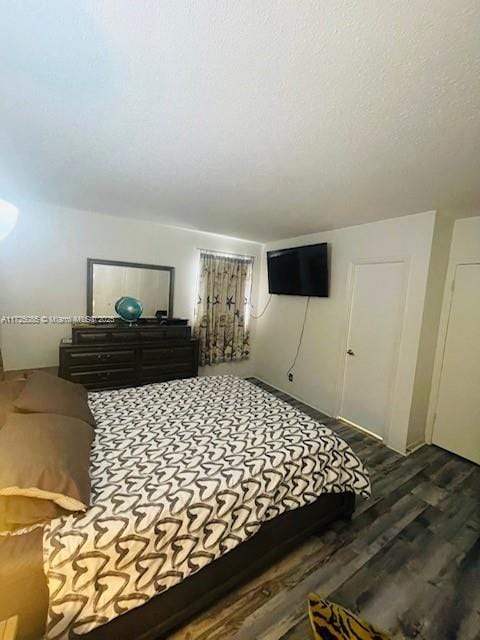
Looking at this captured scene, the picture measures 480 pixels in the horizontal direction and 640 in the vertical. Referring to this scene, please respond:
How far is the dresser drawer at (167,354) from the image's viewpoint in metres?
3.54

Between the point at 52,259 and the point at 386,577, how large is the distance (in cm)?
419

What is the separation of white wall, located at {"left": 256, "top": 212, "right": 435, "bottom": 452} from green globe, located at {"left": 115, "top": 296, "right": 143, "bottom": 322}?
2.18 m

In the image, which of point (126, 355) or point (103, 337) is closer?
point (103, 337)

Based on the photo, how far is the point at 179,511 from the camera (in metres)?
1.28

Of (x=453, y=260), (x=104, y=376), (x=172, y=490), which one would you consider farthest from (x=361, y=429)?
(x=104, y=376)

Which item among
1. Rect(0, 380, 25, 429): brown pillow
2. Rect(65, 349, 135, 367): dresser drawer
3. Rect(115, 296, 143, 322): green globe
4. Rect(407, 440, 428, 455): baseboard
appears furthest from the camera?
Rect(115, 296, 143, 322): green globe

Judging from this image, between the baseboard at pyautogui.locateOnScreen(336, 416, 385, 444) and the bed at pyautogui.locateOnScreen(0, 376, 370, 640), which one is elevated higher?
the bed at pyautogui.locateOnScreen(0, 376, 370, 640)

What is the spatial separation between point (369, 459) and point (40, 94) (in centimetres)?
368

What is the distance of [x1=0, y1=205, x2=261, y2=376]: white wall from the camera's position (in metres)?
3.12

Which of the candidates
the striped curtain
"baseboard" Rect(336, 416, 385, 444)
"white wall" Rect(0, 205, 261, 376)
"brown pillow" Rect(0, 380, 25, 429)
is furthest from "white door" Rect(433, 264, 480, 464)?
"brown pillow" Rect(0, 380, 25, 429)

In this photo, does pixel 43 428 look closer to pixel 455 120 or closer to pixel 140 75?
pixel 140 75

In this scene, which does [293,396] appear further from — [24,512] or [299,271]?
[24,512]

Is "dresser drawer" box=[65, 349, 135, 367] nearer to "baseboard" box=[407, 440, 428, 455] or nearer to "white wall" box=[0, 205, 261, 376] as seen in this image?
"white wall" box=[0, 205, 261, 376]

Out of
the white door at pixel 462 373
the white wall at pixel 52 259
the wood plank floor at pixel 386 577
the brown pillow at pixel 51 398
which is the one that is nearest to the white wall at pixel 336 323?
the white door at pixel 462 373
